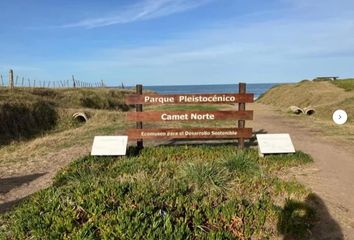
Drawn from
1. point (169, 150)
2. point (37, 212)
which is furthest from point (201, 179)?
point (169, 150)

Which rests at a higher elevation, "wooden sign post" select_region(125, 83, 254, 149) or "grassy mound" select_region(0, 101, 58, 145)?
"wooden sign post" select_region(125, 83, 254, 149)

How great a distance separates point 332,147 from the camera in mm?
13000

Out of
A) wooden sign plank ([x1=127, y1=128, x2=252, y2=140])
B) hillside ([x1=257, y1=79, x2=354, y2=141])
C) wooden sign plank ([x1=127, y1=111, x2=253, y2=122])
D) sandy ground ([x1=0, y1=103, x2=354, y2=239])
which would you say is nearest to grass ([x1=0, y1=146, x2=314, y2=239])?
sandy ground ([x1=0, y1=103, x2=354, y2=239])

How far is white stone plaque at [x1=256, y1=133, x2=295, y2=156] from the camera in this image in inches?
416

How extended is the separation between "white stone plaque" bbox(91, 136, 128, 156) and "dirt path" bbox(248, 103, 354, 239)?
4.41m

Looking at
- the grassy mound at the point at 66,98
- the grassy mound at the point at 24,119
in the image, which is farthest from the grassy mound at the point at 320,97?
the grassy mound at the point at 24,119

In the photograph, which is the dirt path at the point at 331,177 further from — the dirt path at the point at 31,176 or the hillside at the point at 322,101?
the dirt path at the point at 31,176

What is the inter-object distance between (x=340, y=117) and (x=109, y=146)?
13411 mm

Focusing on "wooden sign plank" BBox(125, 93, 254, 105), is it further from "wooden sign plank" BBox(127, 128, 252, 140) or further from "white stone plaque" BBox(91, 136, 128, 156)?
"white stone plaque" BBox(91, 136, 128, 156)

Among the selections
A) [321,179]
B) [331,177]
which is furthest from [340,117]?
[321,179]

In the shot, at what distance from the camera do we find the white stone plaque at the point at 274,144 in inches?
416

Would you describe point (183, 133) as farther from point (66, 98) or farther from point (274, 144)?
point (66, 98)

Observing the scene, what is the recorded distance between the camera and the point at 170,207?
19.9ft

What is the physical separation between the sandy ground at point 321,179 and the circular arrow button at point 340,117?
5.81m
